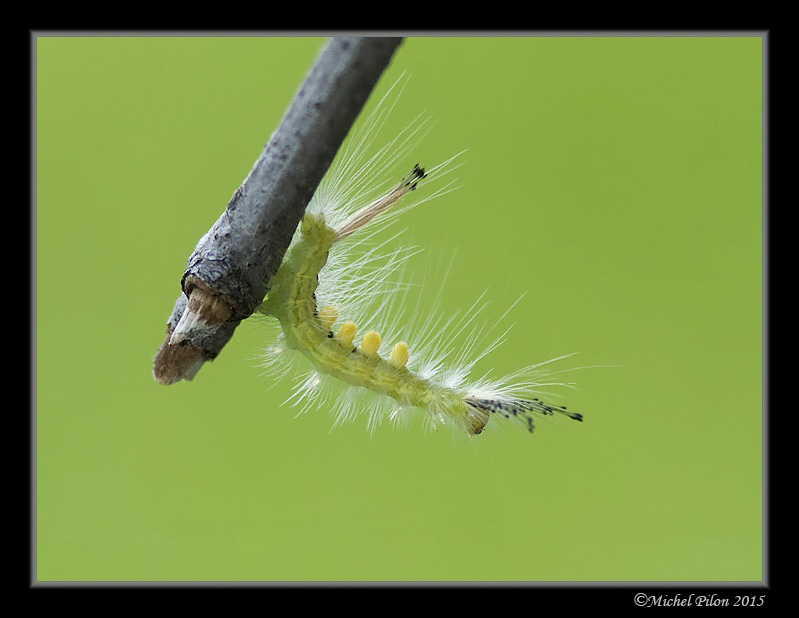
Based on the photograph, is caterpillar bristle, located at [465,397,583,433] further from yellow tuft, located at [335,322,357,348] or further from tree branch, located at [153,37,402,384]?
tree branch, located at [153,37,402,384]

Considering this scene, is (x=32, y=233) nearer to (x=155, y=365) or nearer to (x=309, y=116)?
(x=155, y=365)

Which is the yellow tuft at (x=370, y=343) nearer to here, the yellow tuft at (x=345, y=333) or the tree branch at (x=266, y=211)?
the yellow tuft at (x=345, y=333)

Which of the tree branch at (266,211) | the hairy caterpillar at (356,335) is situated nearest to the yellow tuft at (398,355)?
the hairy caterpillar at (356,335)

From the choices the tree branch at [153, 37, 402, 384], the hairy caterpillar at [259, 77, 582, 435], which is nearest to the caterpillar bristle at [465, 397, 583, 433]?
the hairy caterpillar at [259, 77, 582, 435]

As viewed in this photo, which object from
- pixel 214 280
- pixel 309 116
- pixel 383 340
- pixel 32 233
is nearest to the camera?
pixel 309 116

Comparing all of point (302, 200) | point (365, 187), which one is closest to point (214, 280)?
point (302, 200)

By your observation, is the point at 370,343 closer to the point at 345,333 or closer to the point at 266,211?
the point at 345,333

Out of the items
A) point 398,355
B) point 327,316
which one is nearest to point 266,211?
point 327,316

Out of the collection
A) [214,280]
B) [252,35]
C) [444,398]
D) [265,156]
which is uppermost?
[252,35]
